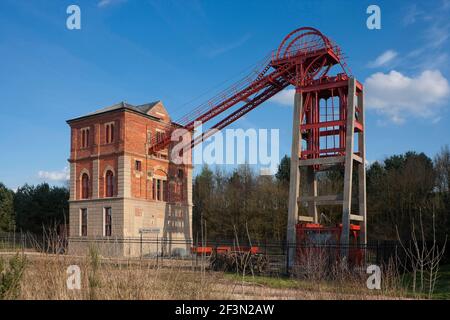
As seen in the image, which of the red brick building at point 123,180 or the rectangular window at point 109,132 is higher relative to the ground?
the rectangular window at point 109,132

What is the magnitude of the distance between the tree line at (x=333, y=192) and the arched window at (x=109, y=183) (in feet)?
25.9

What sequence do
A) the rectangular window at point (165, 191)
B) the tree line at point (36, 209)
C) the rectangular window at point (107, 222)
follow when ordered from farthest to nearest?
the tree line at point (36, 209), the rectangular window at point (165, 191), the rectangular window at point (107, 222)

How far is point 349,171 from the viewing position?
959 inches

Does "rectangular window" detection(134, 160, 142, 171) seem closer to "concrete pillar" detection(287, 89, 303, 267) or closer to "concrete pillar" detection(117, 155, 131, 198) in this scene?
"concrete pillar" detection(117, 155, 131, 198)

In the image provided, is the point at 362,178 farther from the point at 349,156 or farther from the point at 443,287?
the point at 443,287

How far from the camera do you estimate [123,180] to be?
116ft

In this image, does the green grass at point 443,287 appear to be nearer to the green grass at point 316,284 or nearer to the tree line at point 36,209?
the green grass at point 316,284

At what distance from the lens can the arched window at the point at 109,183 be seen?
120 feet

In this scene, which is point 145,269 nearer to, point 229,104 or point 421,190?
point 229,104

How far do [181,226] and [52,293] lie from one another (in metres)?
32.3

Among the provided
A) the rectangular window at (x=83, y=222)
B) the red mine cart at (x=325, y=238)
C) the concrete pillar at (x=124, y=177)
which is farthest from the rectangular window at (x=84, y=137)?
the red mine cart at (x=325, y=238)

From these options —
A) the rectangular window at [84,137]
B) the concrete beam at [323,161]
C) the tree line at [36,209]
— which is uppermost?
the rectangular window at [84,137]

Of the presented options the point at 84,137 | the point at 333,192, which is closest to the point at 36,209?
the point at 84,137

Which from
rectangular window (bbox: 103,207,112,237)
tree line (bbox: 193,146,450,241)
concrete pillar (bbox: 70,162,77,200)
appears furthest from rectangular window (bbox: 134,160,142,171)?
tree line (bbox: 193,146,450,241)
